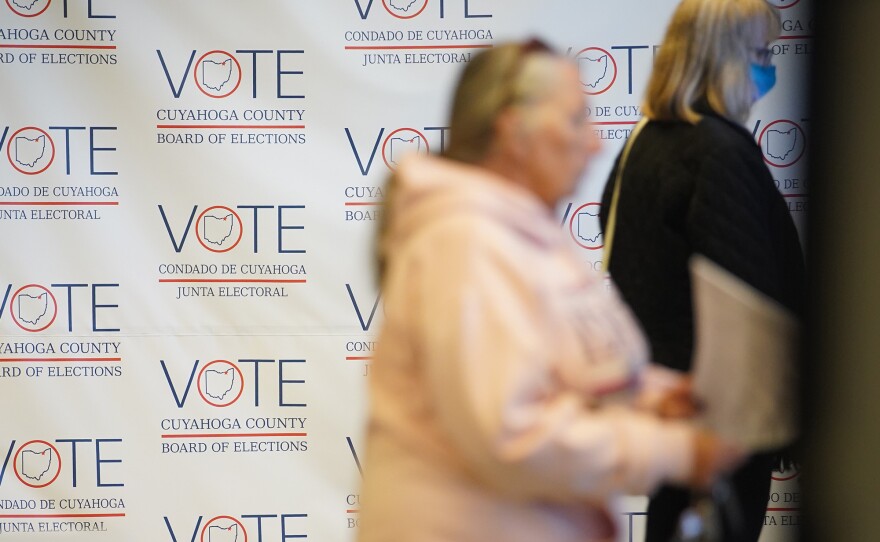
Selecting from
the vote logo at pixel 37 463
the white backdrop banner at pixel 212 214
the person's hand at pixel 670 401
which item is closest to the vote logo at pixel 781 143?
the white backdrop banner at pixel 212 214

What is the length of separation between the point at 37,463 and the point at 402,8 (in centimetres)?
183

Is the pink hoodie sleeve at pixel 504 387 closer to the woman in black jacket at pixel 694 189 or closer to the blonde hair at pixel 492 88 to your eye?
the blonde hair at pixel 492 88

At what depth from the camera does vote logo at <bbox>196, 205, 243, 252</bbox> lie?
10.6 feet

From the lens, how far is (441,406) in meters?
1.20

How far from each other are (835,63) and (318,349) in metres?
2.30

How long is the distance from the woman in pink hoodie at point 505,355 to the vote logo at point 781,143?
6.72 ft

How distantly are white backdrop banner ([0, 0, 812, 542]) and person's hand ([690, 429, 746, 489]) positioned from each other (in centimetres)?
200

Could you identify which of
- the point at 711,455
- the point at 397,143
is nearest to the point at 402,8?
the point at 397,143

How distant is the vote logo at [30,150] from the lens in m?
3.20

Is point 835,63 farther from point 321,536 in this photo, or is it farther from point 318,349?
point 321,536

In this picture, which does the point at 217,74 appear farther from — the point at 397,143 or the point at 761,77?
the point at 761,77

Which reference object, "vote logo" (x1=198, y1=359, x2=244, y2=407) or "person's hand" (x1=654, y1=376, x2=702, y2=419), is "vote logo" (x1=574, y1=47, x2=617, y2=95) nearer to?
"vote logo" (x1=198, y1=359, x2=244, y2=407)

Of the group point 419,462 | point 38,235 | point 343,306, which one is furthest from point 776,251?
point 38,235

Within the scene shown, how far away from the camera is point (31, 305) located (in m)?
3.21
